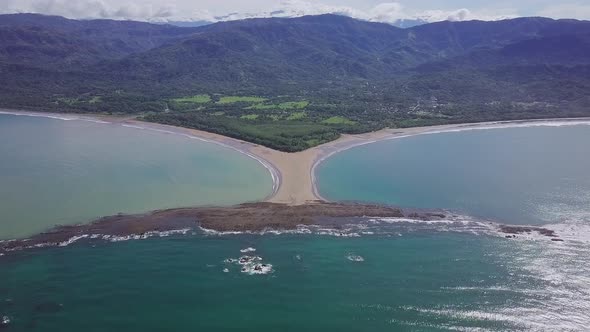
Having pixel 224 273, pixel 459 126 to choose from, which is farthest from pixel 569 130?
pixel 224 273

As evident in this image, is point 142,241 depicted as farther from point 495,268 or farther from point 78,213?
point 495,268

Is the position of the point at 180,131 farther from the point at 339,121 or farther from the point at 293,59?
the point at 293,59

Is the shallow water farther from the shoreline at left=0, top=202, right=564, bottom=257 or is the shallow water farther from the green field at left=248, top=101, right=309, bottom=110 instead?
the green field at left=248, top=101, right=309, bottom=110

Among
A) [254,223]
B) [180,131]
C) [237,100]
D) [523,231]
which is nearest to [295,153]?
[254,223]

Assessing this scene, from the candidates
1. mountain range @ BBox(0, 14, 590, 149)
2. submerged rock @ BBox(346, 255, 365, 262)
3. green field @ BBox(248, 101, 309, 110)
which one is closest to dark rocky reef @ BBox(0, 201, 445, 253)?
submerged rock @ BBox(346, 255, 365, 262)

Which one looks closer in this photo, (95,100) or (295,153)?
(295,153)

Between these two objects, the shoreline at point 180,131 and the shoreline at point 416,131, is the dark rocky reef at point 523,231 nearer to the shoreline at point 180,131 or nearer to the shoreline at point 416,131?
the shoreline at point 180,131

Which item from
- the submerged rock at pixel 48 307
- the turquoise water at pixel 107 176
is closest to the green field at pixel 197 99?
the turquoise water at pixel 107 176
